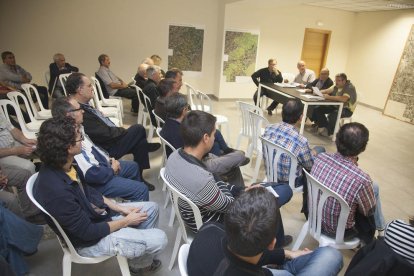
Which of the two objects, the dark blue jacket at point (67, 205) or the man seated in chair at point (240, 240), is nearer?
the man seated in chair at point (240, 240)

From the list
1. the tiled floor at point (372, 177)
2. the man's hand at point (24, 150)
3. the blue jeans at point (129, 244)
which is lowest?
the tiled floor at point (372, 177)

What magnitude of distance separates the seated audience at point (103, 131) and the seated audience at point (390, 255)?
2.10 meters

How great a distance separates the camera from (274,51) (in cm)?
766

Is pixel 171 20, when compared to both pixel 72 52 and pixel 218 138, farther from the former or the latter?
pixel 218 138

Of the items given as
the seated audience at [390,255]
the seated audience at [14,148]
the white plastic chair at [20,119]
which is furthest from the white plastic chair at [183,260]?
the white plastic chair at [20,119]

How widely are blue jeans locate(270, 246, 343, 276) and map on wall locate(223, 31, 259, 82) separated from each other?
6.18 meters

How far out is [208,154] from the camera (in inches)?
83.5

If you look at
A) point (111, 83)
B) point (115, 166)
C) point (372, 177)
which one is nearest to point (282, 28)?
point (111, 83)

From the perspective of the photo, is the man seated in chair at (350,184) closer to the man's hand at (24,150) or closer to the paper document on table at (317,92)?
the man's hand at (24,150)

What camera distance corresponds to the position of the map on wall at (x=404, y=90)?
259 inches

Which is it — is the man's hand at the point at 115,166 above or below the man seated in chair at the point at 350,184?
below

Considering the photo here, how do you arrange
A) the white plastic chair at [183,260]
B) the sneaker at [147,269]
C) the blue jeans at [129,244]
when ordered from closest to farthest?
the white plastic chair at [183,260] < the blue jeans at [129,244] < the sneaker at [147,269]

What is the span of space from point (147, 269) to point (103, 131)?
1.31 meters

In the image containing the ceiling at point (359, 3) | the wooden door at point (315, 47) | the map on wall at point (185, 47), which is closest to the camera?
the ceiling at point (359, 3)
